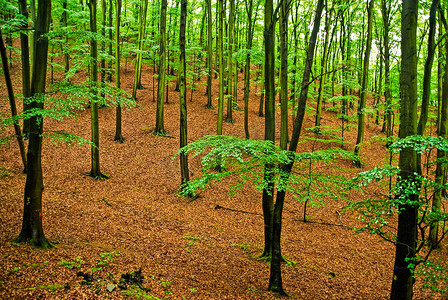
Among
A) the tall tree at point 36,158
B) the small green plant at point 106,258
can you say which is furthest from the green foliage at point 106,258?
the tall tree at point 36,158

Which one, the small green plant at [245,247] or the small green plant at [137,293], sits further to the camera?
the small green plant at [245,247]

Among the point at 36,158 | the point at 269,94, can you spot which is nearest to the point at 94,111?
the point at 36,158

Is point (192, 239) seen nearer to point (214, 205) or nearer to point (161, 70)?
point (214, 205)

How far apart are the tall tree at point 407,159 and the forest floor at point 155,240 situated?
1756 mm

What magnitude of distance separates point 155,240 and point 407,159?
6.55 meters

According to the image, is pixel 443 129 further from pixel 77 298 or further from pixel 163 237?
pixel 77 298

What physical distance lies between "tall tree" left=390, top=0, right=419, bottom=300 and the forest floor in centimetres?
176

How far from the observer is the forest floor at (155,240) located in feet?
15.7

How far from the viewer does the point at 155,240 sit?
7438 mm

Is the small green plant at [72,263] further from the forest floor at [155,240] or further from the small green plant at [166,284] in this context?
the small green plant at [166,284]

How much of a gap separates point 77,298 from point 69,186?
6.94m

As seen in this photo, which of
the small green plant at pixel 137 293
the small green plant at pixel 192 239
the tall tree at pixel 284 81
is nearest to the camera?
the small green plant at pixel 137 293

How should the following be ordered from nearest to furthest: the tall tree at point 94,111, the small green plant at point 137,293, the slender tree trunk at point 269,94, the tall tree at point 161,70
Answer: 1. the small green plant at point 137,293
2. the slender tree trunk at point 269,94
3. the tall tree at point 94,111
4. the tall tree at point 161,70

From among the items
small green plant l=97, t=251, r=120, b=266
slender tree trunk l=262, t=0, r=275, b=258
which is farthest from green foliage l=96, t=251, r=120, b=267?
slender tree trunk l=262, t=0, r=275, b=258
